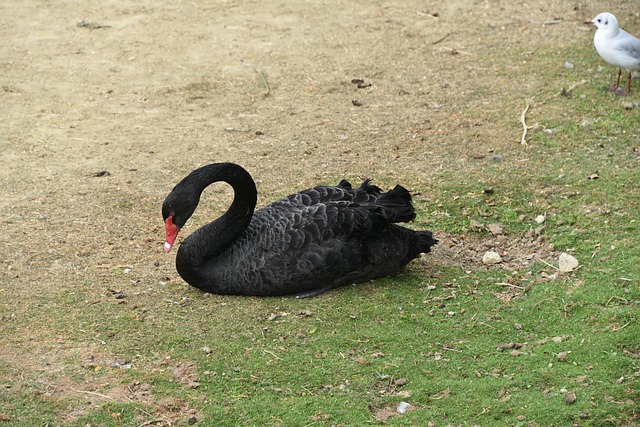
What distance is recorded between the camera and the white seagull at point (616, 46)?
8.51 meters

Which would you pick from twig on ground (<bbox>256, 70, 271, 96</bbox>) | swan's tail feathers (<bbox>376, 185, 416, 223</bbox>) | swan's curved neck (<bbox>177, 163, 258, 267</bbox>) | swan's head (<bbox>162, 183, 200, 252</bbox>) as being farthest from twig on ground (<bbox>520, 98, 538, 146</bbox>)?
swan's head (<bbox>162, 183, 200, 252</bbox>)

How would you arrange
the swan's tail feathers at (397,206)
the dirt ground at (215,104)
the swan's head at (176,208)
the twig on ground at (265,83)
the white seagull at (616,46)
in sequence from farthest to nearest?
the twig on ground at (265,83) → the white seagull at (616,46) → the dirt ground at (215,104) → the swan's tail feathers at (397,206) → the swan's head at (176,208)

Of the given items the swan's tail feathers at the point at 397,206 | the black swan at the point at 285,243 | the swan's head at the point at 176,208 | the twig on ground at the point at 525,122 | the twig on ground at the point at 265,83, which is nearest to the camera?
the swan's head at the point at 176,208

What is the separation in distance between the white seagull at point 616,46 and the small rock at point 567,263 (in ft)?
10.6

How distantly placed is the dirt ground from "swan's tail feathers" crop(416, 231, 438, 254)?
1.41 ft

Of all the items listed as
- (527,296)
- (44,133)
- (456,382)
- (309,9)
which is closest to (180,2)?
(309,9)

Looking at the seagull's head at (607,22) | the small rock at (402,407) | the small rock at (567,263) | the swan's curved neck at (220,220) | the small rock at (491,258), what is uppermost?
the seagull's head at (607,22)

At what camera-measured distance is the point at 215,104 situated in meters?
8.84

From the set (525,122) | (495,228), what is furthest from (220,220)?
(525,122)

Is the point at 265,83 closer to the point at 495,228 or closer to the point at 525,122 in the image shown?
the point at 525,122

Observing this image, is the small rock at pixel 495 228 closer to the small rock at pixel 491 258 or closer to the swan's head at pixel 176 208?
the small rock at pixel 491 258

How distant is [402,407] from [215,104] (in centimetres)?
492

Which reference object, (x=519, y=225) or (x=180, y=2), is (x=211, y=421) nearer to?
(x=519, y=225)

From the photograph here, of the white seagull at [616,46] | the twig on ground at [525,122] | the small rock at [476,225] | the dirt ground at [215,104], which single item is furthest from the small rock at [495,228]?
the white seagull at [616,46]
